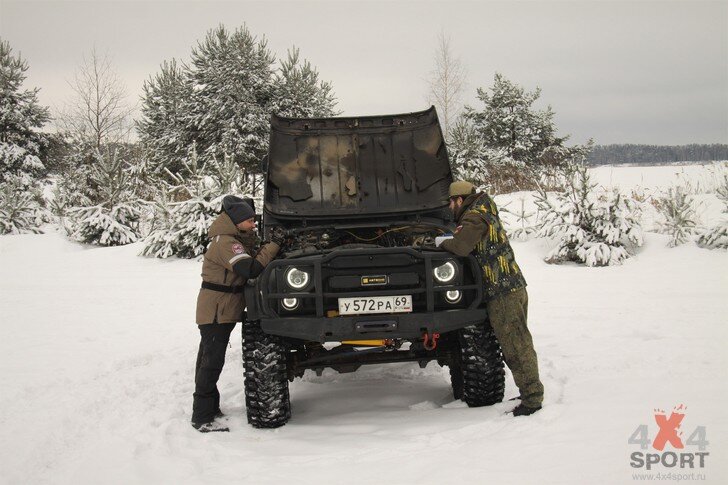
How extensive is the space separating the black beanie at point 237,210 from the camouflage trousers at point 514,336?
2010mm

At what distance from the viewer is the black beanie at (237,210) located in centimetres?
450

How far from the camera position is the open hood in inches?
226

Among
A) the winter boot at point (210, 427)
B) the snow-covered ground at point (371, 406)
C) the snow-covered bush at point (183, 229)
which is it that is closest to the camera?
the snow-covered ground at point (371, 406)

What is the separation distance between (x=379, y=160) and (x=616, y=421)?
3.43 metres

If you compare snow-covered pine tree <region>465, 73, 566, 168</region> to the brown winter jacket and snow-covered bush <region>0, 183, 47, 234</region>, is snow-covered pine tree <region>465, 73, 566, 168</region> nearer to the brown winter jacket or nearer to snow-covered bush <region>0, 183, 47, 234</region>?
snow-covered bush <region>0, 183, 47, 234</region>

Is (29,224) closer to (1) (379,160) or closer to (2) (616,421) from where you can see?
(1) (379,160)

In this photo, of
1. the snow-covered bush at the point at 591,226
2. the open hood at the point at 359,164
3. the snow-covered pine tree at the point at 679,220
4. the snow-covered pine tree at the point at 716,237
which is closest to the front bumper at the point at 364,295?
the open hood at the point at 359,164

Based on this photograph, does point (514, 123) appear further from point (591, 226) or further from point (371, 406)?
point (371, 406)

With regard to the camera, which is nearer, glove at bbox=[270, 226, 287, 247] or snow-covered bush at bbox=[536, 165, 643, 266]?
glove at bbox=[270, 226, 287, 247]

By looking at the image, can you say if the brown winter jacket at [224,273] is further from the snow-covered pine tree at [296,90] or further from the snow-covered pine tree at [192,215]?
the snow-covered pine tree at [296,90]

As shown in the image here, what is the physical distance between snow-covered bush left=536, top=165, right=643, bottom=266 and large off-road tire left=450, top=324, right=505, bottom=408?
24.4ft

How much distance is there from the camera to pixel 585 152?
27.5 metres

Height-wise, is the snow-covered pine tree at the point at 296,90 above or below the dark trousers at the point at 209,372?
above

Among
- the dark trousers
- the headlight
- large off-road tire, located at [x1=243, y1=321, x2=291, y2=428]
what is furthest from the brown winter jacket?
the headlight
